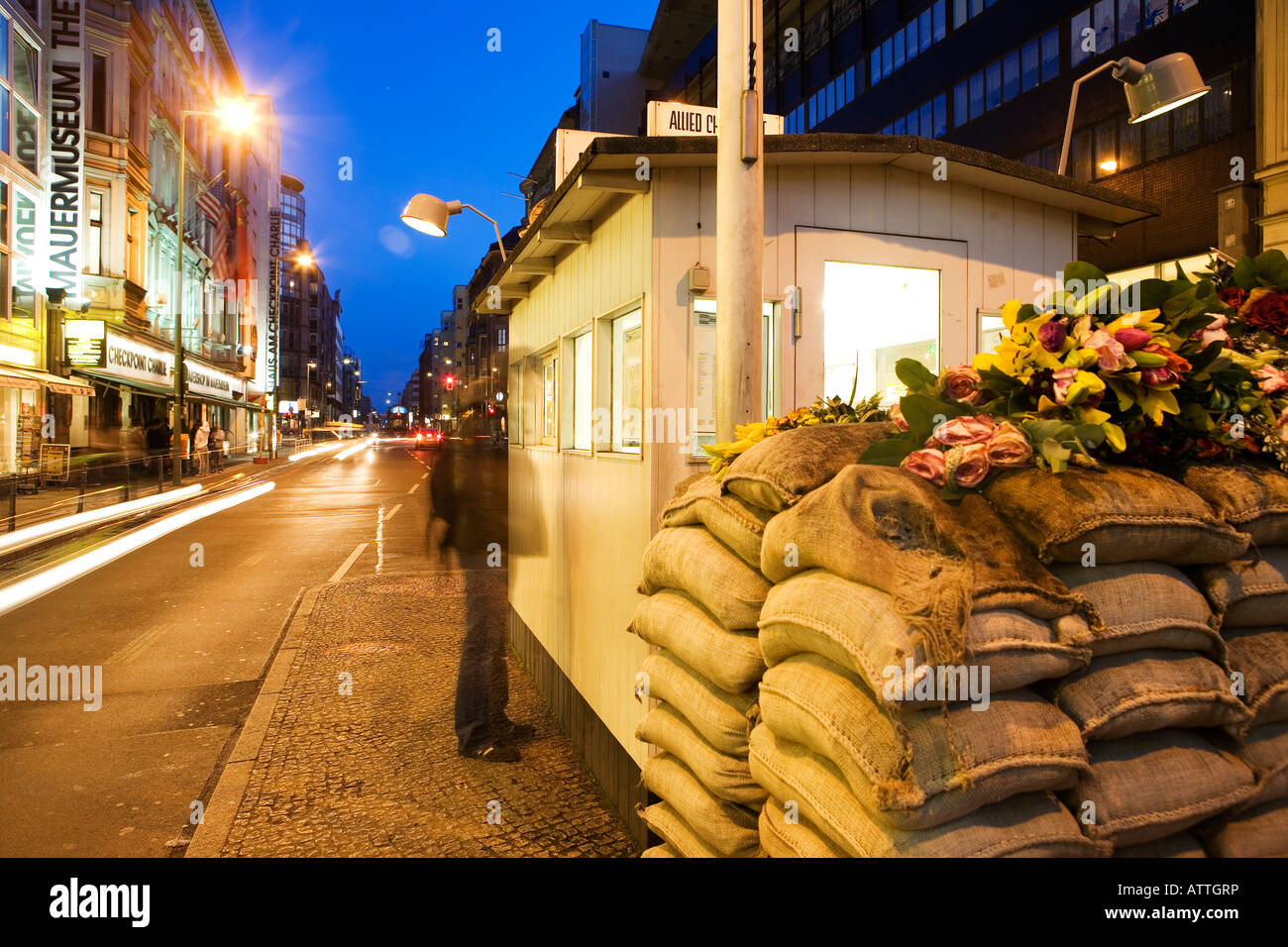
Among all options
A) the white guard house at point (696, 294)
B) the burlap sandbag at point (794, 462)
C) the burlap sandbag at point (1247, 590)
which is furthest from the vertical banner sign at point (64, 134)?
the burlap sandbag at point (1247, 590)

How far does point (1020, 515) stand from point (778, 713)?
912mm

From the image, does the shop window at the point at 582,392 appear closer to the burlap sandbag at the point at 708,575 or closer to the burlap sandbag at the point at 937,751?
the burlap sandbag at the point at 708,575

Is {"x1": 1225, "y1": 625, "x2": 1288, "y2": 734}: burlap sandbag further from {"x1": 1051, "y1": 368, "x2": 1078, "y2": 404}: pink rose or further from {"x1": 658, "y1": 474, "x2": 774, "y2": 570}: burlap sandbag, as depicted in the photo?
{"x1": 658, "y1": 474, "x2": 774, "y2": 570}: burlap sandbag

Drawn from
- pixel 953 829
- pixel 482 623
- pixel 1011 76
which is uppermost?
pixel 1011 76

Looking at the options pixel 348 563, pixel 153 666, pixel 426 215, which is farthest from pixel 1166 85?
pixel 348 563

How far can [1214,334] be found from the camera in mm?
2705

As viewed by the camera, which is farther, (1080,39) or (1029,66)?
(1029,66)

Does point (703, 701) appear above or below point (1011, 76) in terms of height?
below

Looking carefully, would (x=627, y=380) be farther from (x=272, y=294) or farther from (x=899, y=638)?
(x=272, y=294)

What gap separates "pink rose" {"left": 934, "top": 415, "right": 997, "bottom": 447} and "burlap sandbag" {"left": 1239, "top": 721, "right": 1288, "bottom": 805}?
119cm

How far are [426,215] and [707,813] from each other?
7395 mm

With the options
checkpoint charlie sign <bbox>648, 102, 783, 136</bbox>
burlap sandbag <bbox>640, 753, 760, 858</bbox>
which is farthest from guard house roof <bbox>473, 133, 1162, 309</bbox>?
burlap sandbag <bbox>640, 753, 760, 858</bbox>

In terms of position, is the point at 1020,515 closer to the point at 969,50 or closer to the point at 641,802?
the point at 641,802
